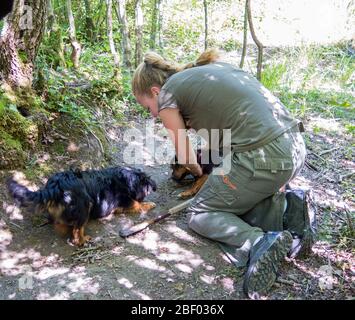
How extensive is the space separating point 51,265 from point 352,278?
236 cm

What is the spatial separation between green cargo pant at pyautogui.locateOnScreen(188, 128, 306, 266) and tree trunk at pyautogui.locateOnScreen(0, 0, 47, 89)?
7.43 feet

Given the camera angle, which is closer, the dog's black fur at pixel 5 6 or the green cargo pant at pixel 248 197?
the dog's black fur at pixel 5 6

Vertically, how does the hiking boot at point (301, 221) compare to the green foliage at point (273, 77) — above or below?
below

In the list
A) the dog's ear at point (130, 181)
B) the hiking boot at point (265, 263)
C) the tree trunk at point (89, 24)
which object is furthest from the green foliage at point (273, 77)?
the hiking boot at point (265, 263)

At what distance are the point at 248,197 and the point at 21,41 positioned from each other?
277 cm

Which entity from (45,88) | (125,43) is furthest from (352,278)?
(125,43)

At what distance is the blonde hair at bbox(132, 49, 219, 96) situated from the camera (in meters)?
3.42

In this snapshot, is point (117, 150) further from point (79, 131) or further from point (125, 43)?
point (125, 43)

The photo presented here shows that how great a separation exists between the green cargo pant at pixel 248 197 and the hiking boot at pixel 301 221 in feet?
0.25

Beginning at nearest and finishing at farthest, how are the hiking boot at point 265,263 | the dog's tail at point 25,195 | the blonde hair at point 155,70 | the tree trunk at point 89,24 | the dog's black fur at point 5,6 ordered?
the dog's black fur at point 5,6
the hiking boot at point 265,263
the dog's tail at point 25,195
the blonde hair at point 155,70
the tree trunk at point 89,24

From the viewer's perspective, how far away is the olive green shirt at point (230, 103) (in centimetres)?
311

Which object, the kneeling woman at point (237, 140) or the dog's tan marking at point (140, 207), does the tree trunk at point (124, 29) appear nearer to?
the kneeling woman at point (237, 140)

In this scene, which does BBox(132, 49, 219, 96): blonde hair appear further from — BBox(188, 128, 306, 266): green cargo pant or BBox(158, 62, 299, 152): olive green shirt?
BBox(188, 128, 306, 266): green cargo pant

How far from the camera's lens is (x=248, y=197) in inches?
127
